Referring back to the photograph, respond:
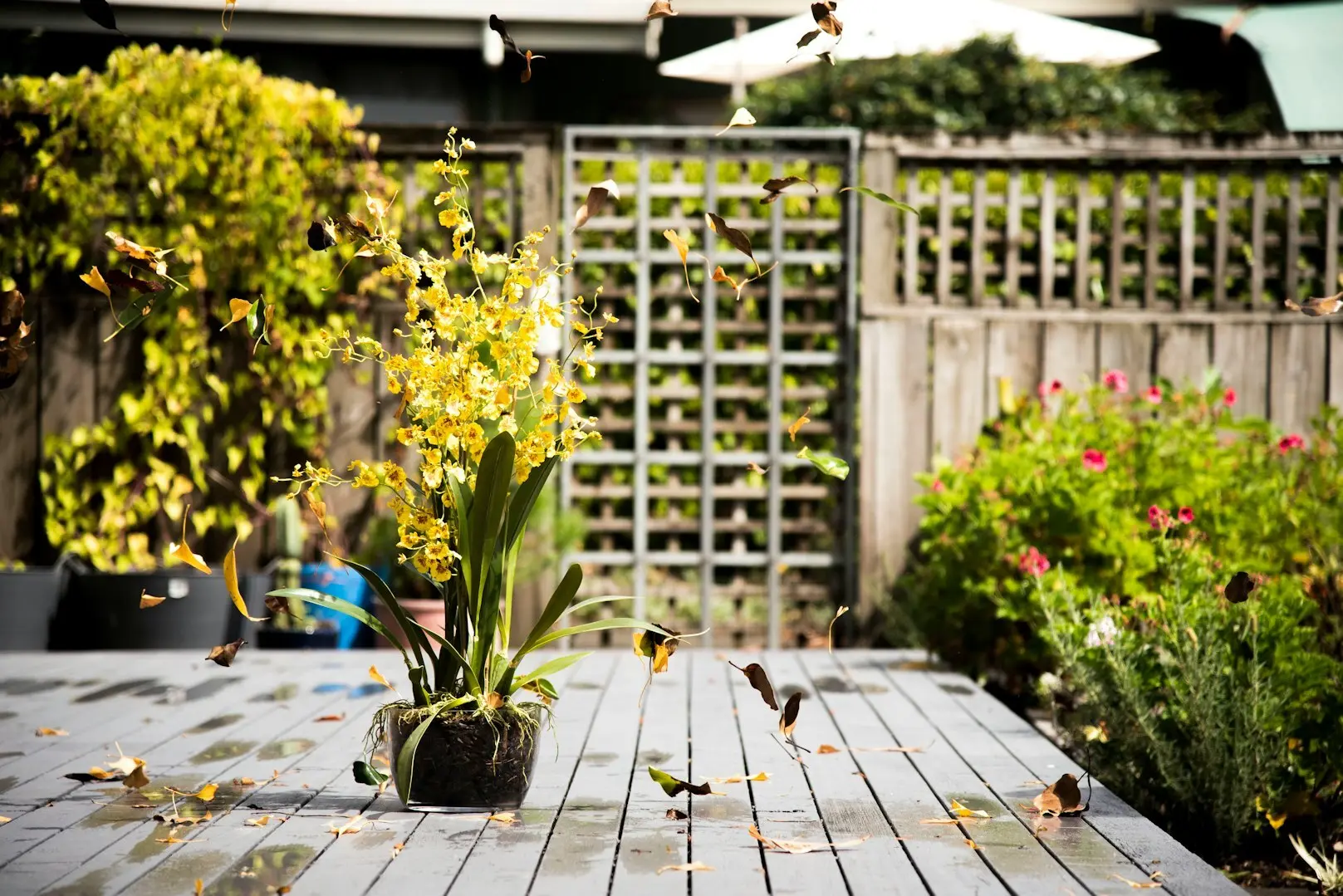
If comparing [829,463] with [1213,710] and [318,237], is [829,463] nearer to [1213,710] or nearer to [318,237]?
[318,237]

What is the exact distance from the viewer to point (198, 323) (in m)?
4.87

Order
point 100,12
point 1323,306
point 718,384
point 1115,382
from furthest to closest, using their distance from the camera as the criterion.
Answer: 1. point 718,384
2. point 1115,382
3. point 1323,306
4. point 100,12

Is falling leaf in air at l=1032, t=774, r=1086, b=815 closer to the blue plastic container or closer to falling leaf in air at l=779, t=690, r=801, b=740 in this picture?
falling leaf in air at l=779, t=690, r=801, b=740

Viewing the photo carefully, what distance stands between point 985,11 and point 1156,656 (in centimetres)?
403

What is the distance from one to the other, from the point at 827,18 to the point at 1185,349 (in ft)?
11.1

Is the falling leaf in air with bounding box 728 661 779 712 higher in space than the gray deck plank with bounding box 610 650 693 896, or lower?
higher

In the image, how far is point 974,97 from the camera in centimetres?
728

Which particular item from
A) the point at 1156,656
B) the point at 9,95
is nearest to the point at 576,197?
the point at 9,95

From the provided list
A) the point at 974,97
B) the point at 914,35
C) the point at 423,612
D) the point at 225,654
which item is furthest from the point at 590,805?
the point at 974,97

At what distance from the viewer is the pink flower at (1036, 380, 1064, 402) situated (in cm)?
449

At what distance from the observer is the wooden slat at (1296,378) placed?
498 centimetres

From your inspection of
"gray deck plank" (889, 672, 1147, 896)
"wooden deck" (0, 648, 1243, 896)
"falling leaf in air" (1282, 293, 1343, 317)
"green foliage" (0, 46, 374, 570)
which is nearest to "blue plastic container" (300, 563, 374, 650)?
"green foliage" (0, 46, 374, 570)

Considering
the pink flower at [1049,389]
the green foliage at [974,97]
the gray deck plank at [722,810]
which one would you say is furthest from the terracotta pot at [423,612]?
the green foliage at [974,97]

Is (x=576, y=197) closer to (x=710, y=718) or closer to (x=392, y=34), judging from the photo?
(x=710, y=718)
